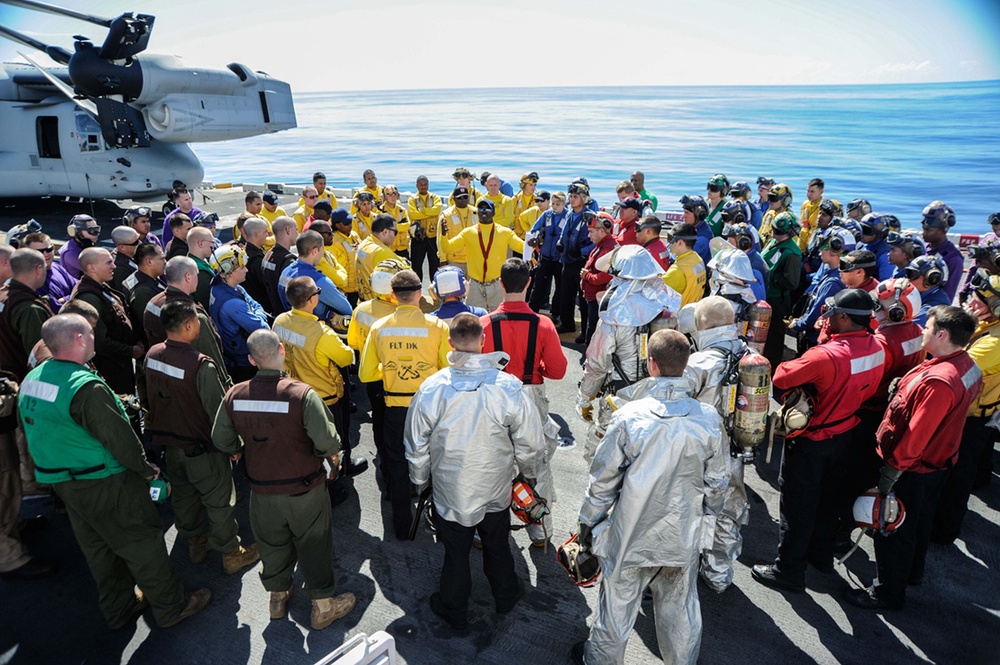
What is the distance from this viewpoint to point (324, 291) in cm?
470

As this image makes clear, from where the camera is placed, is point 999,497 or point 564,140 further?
point 564,140

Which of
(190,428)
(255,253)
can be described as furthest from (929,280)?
(255,253)

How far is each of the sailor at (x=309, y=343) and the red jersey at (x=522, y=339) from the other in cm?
109

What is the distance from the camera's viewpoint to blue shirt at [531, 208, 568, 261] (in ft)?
25.2

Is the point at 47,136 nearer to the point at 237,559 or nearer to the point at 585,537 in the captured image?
the point at 237,559

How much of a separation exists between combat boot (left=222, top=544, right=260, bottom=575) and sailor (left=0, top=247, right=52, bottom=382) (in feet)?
6.99

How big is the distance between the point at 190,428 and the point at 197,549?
1.05m

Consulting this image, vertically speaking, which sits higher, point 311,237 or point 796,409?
point 311,237

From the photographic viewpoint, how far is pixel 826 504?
3.72 metres

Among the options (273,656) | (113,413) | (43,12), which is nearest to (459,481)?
(273,656)

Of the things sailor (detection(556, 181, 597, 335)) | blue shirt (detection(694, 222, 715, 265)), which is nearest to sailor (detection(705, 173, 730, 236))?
blue shirt (detection(694, 222, 715, 265))

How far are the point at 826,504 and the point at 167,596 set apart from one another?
166 inches

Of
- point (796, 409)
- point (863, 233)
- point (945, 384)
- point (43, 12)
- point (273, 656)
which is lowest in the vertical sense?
point (273, 656)

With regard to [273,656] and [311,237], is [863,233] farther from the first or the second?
[273,656]
